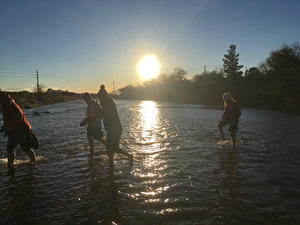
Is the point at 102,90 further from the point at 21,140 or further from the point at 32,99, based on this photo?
the point at 32,99

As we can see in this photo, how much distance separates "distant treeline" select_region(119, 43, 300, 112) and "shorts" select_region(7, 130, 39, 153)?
3245 cm

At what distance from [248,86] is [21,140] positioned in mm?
54557

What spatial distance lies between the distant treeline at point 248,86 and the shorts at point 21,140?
32.5 metres

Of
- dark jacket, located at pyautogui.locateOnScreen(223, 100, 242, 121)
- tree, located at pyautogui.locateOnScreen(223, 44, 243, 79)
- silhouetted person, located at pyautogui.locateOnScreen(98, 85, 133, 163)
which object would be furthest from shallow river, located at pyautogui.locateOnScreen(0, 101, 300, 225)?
tree, located at pyautogui.locateOnScreen(223, 44, 243, 79)

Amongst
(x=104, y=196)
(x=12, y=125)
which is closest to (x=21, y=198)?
(x=104, y=196)

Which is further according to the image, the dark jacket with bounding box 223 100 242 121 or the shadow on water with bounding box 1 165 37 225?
the dark jacket with bounding box 223 100 242 121

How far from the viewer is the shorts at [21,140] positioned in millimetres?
6020

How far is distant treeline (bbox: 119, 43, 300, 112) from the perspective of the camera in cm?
3659

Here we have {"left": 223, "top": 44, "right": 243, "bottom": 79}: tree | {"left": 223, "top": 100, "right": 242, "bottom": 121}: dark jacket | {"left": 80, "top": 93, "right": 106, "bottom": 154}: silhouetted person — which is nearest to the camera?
{"left": 80, "top": 93, "right": 106, "bottom": 154}: silhouetted person

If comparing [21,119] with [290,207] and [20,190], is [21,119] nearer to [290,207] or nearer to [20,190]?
[20,190]

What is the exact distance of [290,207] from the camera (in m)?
4.04

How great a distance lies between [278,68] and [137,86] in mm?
64149

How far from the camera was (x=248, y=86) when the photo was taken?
2079 inches

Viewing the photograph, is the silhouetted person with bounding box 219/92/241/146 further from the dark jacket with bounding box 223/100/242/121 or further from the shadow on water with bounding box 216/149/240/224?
the shadow on water with bounding box 216/149/240/224
